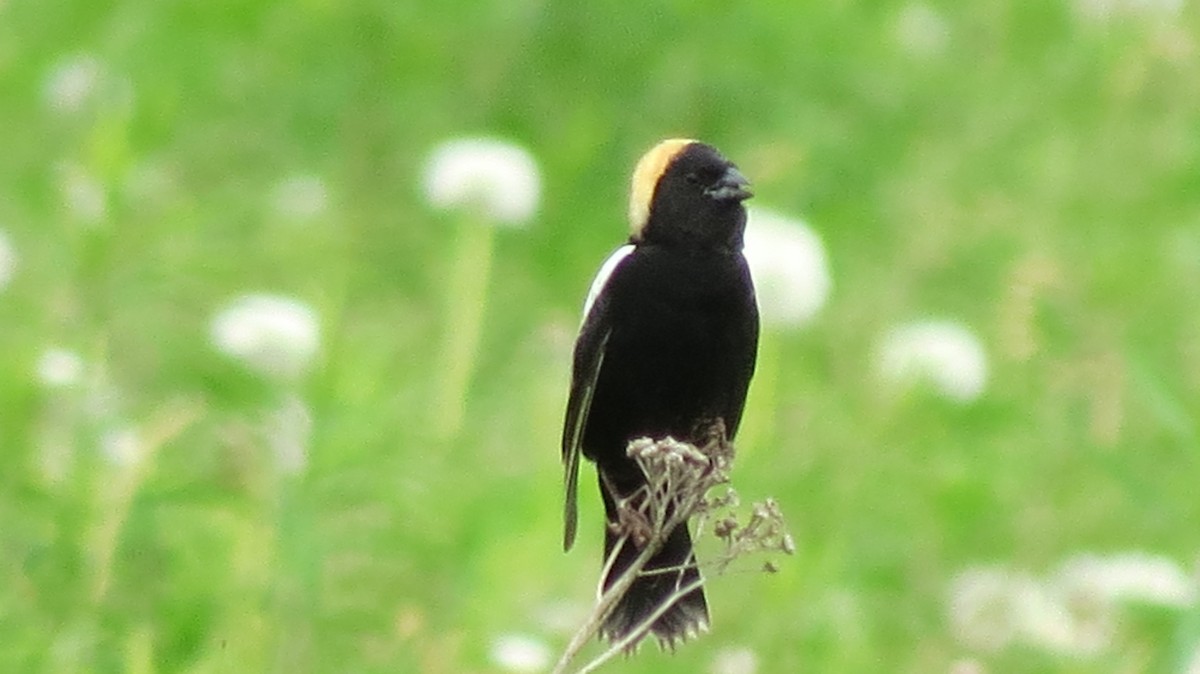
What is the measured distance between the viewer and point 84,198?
14.9 feet

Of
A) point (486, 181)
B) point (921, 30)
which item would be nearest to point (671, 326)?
point (486, 181)

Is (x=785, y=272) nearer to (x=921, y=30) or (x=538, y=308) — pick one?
(x=538, y=308)

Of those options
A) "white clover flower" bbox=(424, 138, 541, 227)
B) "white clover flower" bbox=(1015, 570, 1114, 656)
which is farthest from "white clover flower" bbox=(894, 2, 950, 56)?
"white clover flower" bbox=(1015, 570, 1114, 656)

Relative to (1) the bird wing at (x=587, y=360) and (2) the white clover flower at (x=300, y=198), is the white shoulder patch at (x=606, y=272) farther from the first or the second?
(2) the white clover flower at (x=300, y=198)

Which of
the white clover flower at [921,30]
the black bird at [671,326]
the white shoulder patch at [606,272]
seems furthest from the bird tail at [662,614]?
the white clover flower at [921,30]

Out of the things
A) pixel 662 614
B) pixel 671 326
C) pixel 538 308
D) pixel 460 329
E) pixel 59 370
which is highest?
pixel 538 308

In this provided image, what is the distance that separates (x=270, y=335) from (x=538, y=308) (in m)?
1.58

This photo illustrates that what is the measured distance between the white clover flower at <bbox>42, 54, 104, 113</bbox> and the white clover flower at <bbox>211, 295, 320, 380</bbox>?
5.47 ft

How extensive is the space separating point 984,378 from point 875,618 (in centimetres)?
97

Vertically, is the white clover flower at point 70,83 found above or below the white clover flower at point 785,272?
above

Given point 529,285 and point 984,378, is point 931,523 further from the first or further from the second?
point 529,285

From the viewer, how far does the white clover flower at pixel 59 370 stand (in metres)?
4.07

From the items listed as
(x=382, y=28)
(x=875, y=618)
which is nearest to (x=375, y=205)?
(x=382, y=28)

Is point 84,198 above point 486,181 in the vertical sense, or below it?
below
